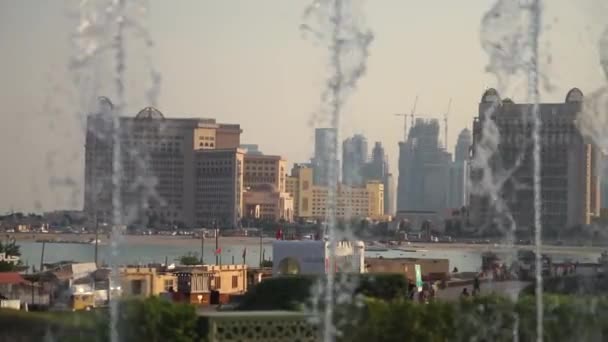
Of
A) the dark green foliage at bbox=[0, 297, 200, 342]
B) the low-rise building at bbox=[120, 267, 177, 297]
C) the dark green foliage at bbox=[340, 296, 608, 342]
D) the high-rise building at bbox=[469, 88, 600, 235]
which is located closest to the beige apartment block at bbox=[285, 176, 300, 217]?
the high-rise building at bbox=[469, 88, 600, 235]

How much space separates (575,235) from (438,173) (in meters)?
112

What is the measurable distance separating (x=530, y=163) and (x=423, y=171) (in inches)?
4997

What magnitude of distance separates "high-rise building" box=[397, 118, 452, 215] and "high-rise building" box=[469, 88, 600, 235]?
82346mm

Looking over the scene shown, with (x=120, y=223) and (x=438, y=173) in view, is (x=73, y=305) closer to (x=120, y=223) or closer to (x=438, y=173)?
(x=120, y=223)

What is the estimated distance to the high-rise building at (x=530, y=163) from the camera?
135 feet

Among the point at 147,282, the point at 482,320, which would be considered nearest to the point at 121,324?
the point at 482,320

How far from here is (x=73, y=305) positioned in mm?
23172

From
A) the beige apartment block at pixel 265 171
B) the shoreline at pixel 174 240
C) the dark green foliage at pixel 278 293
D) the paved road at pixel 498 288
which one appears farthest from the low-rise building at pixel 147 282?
the beige apartment block at pixel 265 171

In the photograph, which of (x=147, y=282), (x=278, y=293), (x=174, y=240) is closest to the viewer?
(x=278, y=293)

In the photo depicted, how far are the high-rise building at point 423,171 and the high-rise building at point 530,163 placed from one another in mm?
82346

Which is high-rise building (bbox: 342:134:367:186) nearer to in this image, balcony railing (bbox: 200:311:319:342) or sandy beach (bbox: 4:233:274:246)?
balcony railing (bbox: 200:311:319:342)

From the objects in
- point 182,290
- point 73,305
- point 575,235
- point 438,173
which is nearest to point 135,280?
point 182,290

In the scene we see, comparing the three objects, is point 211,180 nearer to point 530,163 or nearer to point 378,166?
point 378,166

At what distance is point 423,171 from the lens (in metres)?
182
